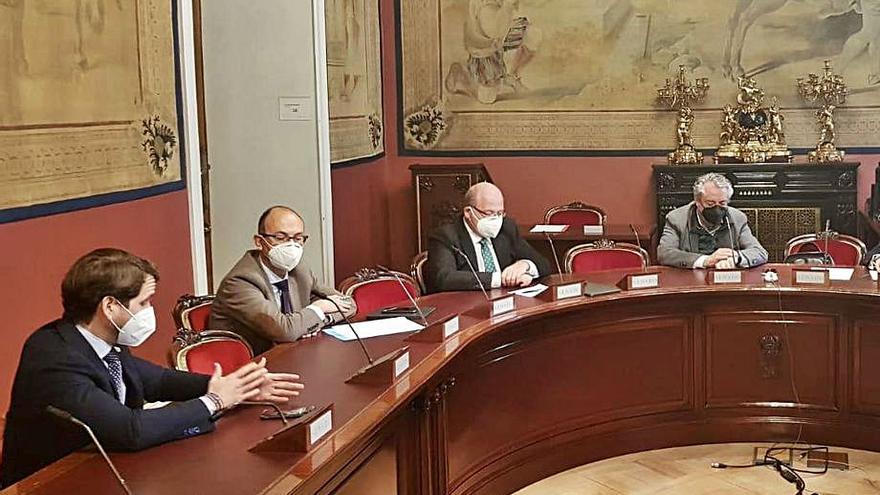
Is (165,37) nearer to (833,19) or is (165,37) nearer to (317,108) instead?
(317,108)

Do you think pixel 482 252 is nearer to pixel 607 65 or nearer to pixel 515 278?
pixel 515 278

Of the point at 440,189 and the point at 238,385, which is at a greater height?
the point at 440,189

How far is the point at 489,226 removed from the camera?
18.2 ft

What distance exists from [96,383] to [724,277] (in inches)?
138

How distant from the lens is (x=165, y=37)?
6047mm

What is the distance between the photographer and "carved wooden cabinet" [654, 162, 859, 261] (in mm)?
8828

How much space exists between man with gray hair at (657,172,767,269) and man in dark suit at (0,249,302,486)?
3437 mm

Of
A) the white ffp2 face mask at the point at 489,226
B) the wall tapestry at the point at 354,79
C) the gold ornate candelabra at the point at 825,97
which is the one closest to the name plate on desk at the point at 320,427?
the white ffp2 face mask at the point at 489,226

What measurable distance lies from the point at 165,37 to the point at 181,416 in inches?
143

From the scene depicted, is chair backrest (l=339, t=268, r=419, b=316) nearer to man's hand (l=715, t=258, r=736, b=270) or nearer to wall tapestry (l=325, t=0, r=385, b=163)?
man's hand (l=715, t=258, r=736, b=270)

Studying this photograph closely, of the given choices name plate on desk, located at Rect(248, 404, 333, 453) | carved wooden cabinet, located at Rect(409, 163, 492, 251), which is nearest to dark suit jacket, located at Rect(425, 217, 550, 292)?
name plate on desk, located at Rect(248, 404, 333, 453)

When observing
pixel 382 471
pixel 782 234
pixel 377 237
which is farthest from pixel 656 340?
pixel 377 237

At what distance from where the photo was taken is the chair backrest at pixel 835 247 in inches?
247

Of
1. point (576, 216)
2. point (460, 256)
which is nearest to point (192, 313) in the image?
point (460, 256)
